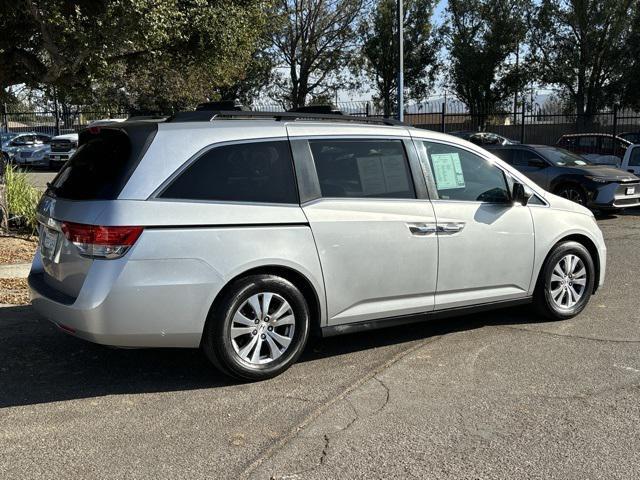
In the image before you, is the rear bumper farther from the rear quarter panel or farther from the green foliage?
the green foliage

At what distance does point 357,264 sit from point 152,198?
154 cm

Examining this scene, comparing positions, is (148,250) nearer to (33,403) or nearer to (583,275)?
(33,403)

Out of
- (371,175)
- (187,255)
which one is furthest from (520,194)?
(187,255)

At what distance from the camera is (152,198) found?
4125 mm

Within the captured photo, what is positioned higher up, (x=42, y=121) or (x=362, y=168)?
(x=42, y=121)

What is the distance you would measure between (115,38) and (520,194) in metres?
5.27

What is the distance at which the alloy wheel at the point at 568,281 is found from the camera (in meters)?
5.89

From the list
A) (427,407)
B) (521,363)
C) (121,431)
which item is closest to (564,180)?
(521,363)

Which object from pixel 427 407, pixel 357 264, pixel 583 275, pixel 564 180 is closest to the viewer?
pixel 427 407

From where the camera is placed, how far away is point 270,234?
4.42 metres

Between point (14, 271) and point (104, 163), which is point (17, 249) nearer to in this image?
point (14, 271)

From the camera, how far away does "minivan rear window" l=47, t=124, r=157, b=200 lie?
4.20 metres

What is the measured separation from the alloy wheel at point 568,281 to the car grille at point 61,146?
2517 centimetres

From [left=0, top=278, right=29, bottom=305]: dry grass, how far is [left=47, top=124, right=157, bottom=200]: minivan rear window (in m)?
2.42
